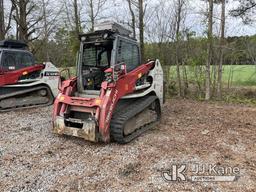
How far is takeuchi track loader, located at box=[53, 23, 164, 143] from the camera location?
15.2 feet

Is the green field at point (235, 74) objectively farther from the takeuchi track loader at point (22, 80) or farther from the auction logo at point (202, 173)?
the auction logo at point (202, 173)

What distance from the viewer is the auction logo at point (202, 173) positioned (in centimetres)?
342

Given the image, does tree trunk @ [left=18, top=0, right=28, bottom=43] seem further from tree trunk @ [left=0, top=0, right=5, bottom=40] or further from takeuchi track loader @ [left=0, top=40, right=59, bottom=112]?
takeuchi track loader @ [left=0, top=40, right=59, bottom=112]

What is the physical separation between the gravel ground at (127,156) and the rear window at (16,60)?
102 inches

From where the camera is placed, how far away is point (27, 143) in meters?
4.93

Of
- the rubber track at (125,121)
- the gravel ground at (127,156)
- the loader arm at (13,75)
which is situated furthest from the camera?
the loader arm at (13,75)

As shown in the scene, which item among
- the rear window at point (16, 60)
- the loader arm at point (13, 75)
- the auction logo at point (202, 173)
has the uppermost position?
the rear window at point (16, 60)

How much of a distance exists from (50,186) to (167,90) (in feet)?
30.3

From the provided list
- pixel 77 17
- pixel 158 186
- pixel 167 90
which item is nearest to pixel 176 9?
pixel 167 90

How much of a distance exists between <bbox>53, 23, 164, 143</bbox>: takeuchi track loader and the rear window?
12.0 feet

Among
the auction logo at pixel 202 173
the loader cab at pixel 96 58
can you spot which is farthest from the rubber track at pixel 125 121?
the auction logo at pixel 202 173

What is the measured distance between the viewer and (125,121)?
468 cm

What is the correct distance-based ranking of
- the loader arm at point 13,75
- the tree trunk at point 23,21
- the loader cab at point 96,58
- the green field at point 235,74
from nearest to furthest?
the loader cab at point 96,58 < the loader arm at point 13,75 < the green field at point 235,74 < the tree trunk at point 23,21

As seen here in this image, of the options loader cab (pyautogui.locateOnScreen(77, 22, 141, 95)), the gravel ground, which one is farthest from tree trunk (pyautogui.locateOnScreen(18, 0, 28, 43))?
loader cab (pyautogui.locateOnScreen(77, 22, 141, 95))
